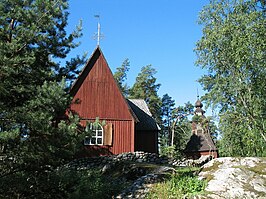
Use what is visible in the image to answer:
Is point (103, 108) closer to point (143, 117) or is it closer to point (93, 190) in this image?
point (143, 117)

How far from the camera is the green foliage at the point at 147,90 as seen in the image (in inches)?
1539

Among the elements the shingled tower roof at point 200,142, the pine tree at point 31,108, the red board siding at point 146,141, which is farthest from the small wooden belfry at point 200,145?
the pine tree at point 31,108

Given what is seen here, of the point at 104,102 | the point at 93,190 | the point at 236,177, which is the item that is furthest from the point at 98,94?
the point at 236,177

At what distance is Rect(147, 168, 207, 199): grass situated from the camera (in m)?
6.22

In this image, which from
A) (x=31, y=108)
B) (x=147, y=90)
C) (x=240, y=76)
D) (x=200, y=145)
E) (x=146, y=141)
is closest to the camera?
(x=31, y=108)

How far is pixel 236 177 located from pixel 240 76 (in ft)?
25.6

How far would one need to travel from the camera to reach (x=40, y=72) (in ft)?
27.6

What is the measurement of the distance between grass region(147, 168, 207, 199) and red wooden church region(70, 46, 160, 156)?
32.5 feet

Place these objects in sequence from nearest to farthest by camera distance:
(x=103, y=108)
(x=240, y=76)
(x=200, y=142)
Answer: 1. (x=240, y=76)
2. (x=103, y=108)
3. (x=200, y=142)

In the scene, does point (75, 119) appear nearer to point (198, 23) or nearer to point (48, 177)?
point (48, 177)

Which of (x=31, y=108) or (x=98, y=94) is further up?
(x=98, y=94)

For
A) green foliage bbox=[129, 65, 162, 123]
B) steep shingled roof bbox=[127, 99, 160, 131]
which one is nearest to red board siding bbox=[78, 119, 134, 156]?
steep shingled roof bbox=[127, 99, 160, 131]

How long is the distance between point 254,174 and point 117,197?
3.30 m

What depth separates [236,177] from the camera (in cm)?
640
